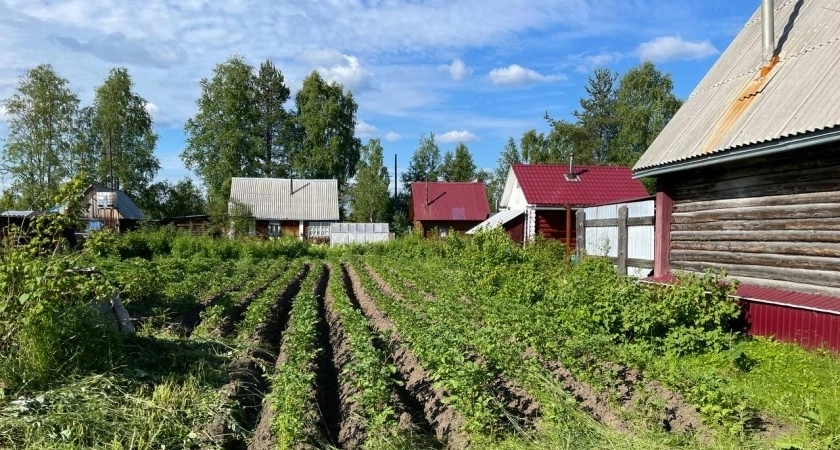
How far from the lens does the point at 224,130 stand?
49.6m

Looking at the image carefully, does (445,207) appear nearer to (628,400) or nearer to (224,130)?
(224,130)

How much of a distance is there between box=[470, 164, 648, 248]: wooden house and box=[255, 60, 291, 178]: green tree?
103ft

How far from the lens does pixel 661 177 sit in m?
10.6

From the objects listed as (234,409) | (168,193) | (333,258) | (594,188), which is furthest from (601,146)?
(234,409)

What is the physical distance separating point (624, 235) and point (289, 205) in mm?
34277

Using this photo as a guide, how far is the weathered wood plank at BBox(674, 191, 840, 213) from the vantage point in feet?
24.4

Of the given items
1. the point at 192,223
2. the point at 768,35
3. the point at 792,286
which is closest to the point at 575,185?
the point at 768,35

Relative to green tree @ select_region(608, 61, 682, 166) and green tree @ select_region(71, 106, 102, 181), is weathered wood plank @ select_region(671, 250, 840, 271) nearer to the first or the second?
green tree @ select_region(608, 61, 682, 166)

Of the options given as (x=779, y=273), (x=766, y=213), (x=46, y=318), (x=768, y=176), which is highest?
(x=768, y=176)

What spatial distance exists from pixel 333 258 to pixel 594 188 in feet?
39.2

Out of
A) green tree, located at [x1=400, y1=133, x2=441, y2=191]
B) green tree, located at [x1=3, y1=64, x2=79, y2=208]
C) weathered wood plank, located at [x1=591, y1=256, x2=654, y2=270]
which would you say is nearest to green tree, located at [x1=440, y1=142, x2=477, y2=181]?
green tree, located at [x1=400, y1=133, x2=441, y2=191]

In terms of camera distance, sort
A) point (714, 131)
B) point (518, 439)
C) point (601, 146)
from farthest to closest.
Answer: point (601, 146)
point (714, 131)
point (518, 439)

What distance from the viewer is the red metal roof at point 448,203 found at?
42.4m

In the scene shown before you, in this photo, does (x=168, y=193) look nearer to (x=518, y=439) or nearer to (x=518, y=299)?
(x=518, y=299)
